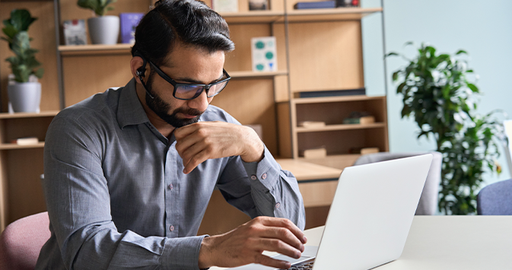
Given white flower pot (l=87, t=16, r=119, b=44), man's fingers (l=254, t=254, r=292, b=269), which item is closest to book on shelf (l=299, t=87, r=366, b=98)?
white flower pot (l=87, t=16, r=119, b=44)

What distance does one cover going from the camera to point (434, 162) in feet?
7.17

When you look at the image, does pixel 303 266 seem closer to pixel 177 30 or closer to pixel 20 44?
pixel 177 30

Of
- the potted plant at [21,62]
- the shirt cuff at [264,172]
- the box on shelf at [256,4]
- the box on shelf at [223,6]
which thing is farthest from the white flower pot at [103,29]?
the shirt cuff at [264,172]

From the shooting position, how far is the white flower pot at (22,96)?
2.81 m

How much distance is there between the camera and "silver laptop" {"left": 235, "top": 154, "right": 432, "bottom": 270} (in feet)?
2.25

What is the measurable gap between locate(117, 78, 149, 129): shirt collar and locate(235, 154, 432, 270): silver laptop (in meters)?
0.48

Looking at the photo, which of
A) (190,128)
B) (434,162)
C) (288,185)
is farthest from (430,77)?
(190,128)

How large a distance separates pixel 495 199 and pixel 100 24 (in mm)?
2427

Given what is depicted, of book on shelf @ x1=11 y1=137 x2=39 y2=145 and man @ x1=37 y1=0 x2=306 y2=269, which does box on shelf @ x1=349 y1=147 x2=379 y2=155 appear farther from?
book on shelf @ x1=11 y1=137 x2=39 y2=145

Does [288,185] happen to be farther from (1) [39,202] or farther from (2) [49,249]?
(1) [39,202]

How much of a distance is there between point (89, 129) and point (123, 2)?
2383 millimetres

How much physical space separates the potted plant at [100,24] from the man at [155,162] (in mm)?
1826

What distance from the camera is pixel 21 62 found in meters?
2.82

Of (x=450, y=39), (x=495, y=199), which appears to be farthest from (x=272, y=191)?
(x=450, y=39)
